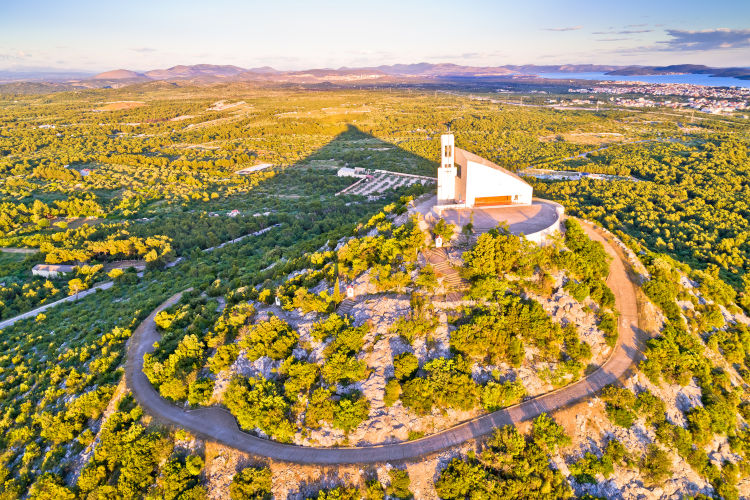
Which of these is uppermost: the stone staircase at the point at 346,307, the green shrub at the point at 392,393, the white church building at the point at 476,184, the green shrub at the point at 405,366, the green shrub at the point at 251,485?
the white church building at the point at 476,184

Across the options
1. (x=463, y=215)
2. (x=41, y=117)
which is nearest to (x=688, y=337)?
(x=463, y=215)

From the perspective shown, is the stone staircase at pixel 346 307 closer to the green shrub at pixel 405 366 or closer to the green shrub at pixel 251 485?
the green shrub at pixel 405 366

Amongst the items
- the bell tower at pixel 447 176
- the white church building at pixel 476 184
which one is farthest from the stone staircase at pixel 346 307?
the bell tower at pixel 447 176

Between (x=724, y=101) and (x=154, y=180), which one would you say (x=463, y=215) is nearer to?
(x=154, y=180)

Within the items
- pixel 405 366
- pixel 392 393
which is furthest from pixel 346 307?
pixel 392 393

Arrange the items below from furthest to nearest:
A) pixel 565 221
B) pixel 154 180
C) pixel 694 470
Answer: pixel 154 180 < pixel 565 221 < pixel 694 470

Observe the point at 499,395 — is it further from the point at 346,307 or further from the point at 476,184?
the point at 476,184

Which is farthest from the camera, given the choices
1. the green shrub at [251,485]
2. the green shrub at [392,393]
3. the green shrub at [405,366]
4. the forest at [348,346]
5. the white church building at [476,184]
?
the white church building at [476,184]
